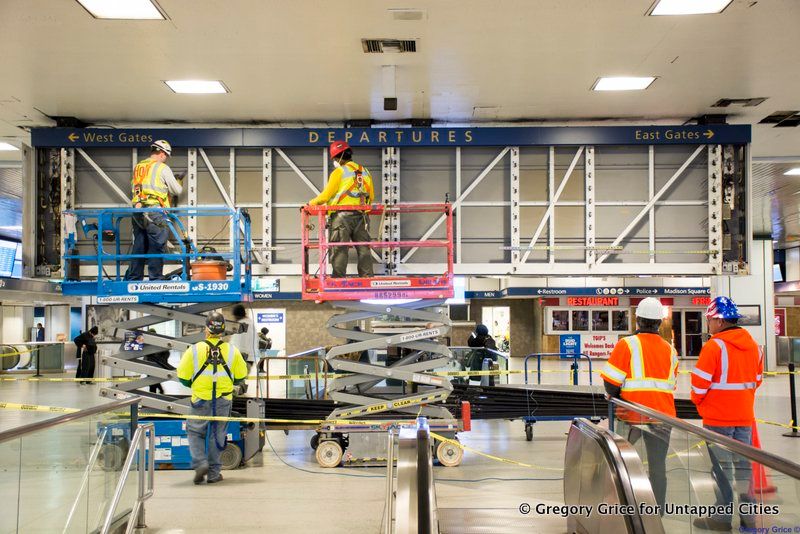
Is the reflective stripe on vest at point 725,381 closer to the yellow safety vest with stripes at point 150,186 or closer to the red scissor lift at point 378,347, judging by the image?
the red scissor lift at point 378,347

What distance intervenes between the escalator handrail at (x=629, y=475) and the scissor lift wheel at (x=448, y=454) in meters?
4.51

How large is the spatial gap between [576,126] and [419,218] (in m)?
2.75

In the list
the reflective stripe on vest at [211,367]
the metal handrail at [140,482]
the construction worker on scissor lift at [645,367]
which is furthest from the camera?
the reflective stripe on vest at [211,367]

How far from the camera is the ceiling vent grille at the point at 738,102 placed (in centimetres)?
991

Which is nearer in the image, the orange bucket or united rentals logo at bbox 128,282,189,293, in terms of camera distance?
united rentals logo at bbox 128,282,189,293

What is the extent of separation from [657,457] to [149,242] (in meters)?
7.04

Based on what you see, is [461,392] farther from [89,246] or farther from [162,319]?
[89,246]

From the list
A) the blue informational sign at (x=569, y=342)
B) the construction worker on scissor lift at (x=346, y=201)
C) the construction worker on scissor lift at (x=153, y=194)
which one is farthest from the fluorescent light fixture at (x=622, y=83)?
the blue informational sign at (x=569, y=342)

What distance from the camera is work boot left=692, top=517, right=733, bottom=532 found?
4.37 m

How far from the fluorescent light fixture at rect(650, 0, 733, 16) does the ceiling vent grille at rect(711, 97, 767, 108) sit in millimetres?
3191

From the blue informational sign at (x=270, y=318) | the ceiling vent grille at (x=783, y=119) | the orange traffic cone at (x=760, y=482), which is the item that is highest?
the ceiling vent grille at (x=783, y=119)

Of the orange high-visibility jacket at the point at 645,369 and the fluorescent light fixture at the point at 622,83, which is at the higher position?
the fluorescent light fixture at the point at 622,83

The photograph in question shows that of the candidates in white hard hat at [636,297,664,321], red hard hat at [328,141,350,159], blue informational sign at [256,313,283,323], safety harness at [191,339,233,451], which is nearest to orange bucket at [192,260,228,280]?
safety harness at [191,339,233,451]

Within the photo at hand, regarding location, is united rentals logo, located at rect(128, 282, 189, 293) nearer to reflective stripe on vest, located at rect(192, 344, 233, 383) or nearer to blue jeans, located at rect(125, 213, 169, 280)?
blue jeans, located at rect(125, 213, 169, 280)
